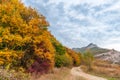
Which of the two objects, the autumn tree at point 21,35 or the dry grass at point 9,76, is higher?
the autumn tree at point 21,35

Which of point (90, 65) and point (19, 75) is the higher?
point (90, 65)

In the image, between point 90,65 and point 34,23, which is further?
point 90,65

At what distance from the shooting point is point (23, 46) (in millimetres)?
31531

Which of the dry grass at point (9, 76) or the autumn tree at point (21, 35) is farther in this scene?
the autumn tree at point (21, 35)

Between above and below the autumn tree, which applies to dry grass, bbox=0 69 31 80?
below

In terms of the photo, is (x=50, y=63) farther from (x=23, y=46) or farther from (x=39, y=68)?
(x=23, y=46)

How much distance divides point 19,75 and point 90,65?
196 ft

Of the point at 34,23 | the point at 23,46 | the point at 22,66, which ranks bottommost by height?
the point at 22,66

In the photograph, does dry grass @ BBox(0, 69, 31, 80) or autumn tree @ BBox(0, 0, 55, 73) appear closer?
dry grass @ BBox(0, 69, 31, 80)

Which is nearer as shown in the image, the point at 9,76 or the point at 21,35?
the point at 9,76

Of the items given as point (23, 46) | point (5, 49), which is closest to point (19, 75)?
point (5, 49)

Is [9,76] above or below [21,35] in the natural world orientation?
below

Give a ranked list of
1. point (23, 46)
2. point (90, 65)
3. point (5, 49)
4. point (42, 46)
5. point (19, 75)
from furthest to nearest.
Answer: point (90, 65) < point (42, 46) < point (23, 46) < point (5, 49) < point (19, 75)

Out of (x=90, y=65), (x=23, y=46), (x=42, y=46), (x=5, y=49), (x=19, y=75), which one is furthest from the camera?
(x=90, y=65)
